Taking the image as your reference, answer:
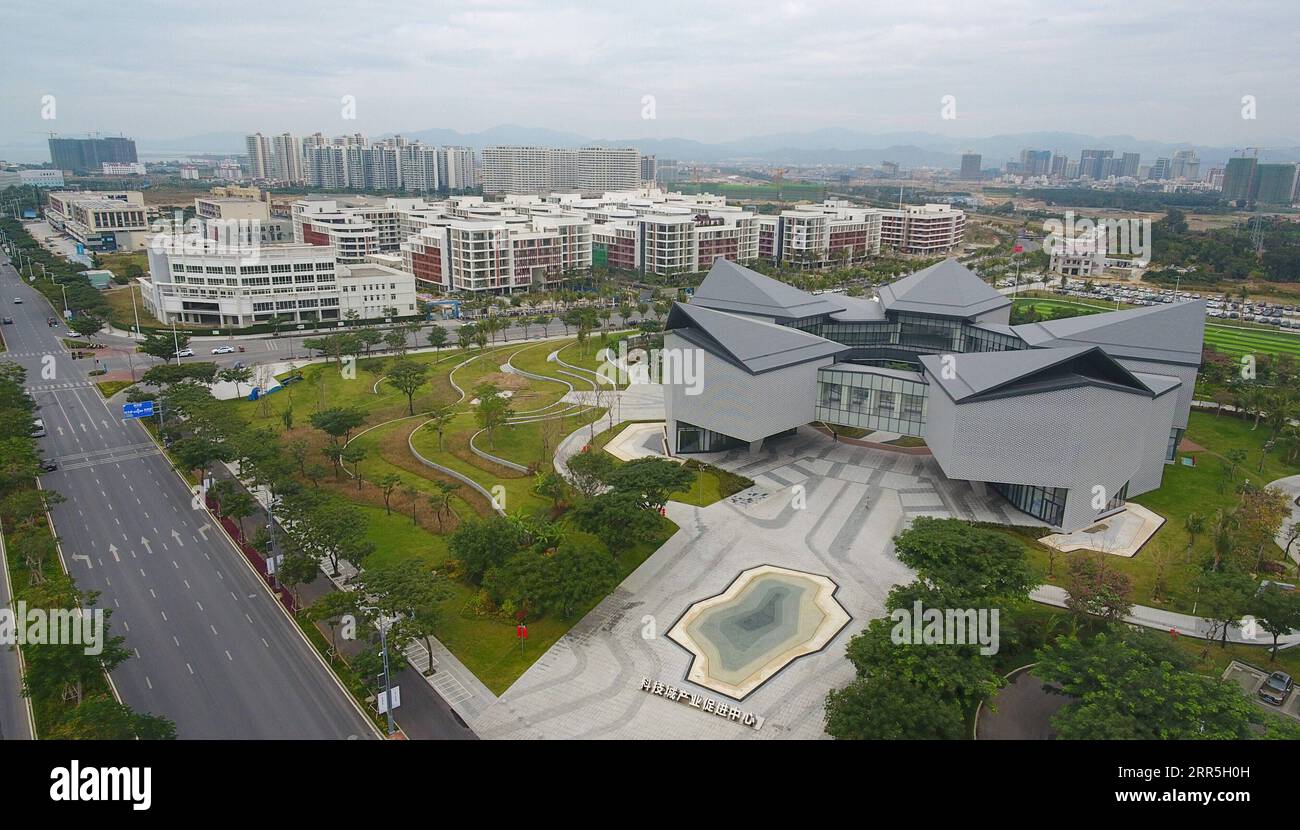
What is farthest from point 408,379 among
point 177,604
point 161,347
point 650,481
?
point 161,347

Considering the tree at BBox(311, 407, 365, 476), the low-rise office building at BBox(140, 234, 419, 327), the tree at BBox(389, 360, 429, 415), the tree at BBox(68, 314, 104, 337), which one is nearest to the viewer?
the tree at BBox(311, 407, 365, 476)

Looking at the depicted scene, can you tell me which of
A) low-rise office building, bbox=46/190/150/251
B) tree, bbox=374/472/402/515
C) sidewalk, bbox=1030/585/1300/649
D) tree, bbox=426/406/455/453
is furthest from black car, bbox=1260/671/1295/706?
low-rise office building, bbox=46/190/150/251

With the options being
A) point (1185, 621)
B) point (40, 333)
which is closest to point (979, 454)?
point (1185, 621)

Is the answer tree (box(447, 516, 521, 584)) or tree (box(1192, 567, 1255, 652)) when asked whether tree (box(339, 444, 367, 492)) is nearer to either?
tree (box(447, 516, 521, 584))

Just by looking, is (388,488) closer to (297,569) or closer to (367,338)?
(297,569)

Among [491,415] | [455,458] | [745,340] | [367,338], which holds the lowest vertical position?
[455,458]

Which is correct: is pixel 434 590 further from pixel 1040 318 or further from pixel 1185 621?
pixel 1040 318
